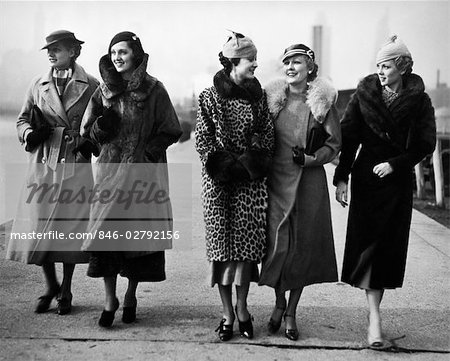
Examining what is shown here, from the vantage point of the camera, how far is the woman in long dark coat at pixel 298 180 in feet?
13.5

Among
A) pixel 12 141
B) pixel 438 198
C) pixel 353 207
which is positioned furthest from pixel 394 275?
pixel 438 198

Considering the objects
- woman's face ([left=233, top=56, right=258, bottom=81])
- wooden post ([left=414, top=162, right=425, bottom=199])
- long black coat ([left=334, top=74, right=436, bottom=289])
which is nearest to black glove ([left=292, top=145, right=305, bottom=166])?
long black coat ([left=334, top=74, right=436, bottom=289])

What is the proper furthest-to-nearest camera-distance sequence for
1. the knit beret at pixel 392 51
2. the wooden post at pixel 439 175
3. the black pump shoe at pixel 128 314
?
the wooden post at pixel 439 175, the black pump shoe at pixel 128 314, the knit beret at pixel 392 51

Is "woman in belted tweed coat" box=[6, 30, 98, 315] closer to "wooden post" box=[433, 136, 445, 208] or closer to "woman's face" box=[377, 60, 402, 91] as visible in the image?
→ "woman's face" box=[377, 60, 402, 91]

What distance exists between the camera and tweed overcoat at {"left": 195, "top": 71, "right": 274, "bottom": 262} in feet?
13.2

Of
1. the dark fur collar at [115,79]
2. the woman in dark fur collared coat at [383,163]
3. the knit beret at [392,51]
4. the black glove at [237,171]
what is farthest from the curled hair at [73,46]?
the knit beret at [392,51]

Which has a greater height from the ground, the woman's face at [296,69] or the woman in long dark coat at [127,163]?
the woman's face at [296,69]

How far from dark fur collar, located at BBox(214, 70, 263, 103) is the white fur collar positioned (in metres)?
0.11

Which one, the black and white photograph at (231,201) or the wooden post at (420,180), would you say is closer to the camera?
the black and white photograph at (231,201)

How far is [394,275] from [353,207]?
470 millimetres

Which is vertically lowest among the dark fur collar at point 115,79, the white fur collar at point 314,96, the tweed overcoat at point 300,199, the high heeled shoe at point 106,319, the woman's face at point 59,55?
the high heeled shoe at point 106,319

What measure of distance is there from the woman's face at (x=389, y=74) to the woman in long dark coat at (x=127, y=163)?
1.29 meters

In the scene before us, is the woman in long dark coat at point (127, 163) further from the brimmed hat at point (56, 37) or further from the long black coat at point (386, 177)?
the long black coat at point (386, 177)

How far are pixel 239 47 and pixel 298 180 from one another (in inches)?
34.1
